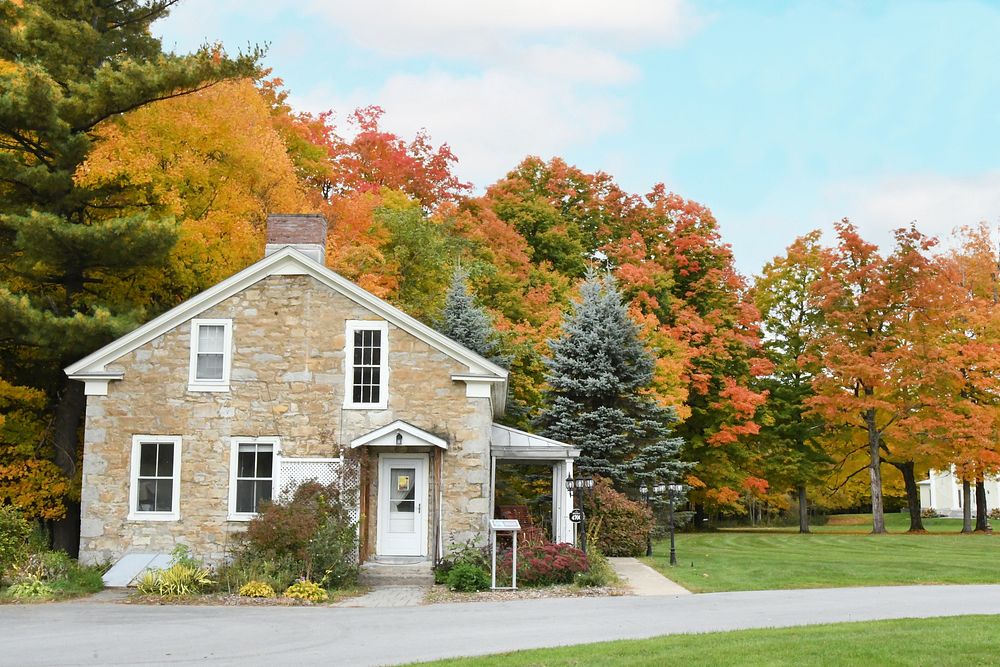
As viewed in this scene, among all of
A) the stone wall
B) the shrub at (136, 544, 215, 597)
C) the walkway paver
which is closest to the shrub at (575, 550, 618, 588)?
the stone wall

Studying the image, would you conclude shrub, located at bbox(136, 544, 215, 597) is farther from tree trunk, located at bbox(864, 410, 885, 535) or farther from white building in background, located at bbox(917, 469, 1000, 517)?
white building in background, located at bbox(917, 469, 1000, 517)

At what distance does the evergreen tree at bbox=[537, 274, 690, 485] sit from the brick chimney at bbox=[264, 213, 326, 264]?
9087mm

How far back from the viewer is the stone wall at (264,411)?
19.4 metres

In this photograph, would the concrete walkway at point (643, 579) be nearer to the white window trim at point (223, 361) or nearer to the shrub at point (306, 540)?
the shrub at point (306, 540)

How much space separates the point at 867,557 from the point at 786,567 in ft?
14.0

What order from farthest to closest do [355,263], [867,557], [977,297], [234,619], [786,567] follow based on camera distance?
[977,297]
[355,263]
[867,557]
[786,567]
[234,619]

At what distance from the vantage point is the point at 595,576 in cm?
1839

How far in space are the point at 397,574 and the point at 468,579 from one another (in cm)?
187

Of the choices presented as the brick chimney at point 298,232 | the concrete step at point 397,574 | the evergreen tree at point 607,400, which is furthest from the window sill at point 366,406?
the evergreen tree at point 607,400

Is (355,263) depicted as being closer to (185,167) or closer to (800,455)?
(185,167)

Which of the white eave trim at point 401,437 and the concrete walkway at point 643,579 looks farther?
the white eave trim at point 401,437

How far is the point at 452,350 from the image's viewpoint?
64.5ft

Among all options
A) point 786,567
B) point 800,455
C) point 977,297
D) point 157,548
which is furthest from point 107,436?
point 977,297

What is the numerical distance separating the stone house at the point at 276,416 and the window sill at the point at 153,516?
0.03m
